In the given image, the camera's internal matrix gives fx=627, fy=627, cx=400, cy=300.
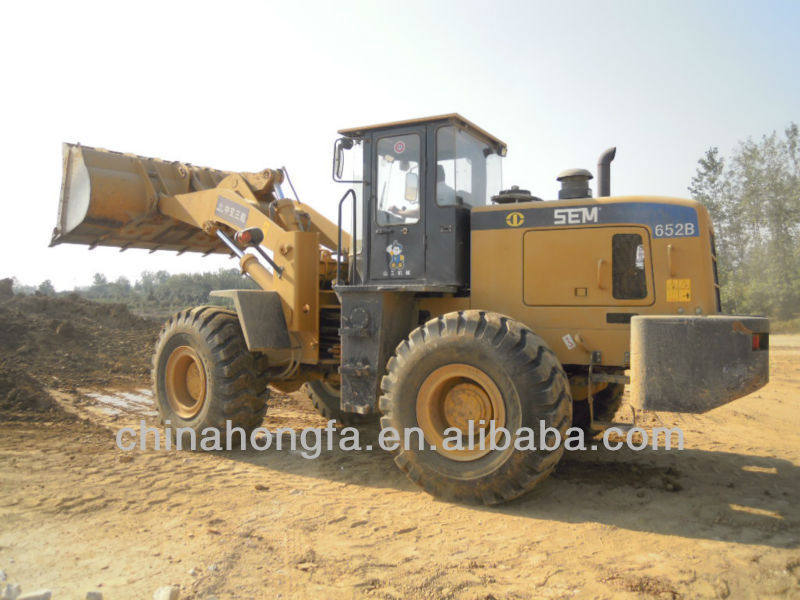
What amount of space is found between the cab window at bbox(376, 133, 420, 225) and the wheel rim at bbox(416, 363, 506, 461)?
63.5 inches

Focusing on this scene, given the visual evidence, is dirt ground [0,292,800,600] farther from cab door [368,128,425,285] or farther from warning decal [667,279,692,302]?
cab door [368,128,425,285]

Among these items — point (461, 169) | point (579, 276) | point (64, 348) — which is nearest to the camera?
point (579, 276)

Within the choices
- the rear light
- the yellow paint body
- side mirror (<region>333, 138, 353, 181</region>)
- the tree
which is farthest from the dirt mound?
the tree

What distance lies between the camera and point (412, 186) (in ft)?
19.4

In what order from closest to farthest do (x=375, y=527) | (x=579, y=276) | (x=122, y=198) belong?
(x=375, y=527)
(x=579, y=276)
(x=122, y=198)

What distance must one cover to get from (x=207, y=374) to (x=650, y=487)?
4417mm

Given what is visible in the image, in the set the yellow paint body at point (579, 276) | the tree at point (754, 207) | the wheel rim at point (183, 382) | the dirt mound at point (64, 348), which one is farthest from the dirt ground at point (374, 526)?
the tree at point (754, 207)

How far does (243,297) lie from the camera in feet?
21.0

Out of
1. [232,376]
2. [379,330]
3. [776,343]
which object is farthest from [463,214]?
[776,343]

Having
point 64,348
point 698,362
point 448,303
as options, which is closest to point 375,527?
point 448,303

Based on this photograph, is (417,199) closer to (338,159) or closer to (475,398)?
(338,159)

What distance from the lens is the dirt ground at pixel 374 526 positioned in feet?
11.5

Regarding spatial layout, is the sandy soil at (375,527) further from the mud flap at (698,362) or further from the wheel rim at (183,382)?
the mud flap at (698,362)

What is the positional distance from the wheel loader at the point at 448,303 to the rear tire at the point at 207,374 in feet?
0.07
